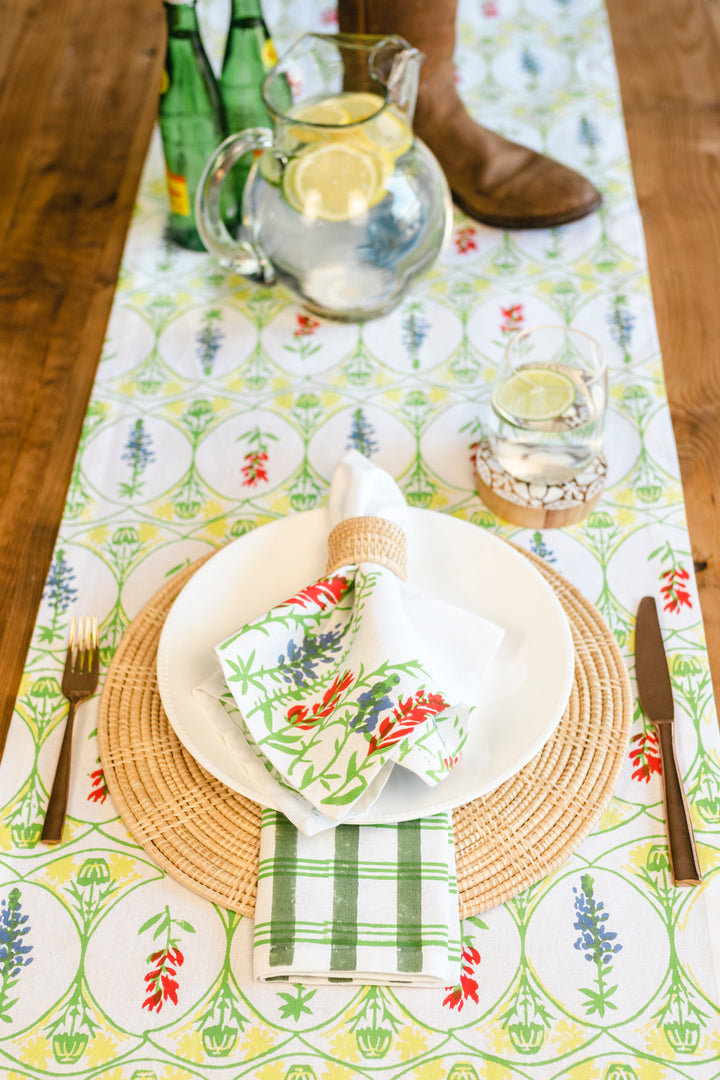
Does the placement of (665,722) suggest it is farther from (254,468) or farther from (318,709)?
(254,468)

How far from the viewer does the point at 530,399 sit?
2.79 ft

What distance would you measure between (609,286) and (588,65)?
463 millimetres

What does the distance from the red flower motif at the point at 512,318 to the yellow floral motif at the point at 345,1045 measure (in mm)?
709

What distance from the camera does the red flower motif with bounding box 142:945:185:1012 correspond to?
24.7 inches

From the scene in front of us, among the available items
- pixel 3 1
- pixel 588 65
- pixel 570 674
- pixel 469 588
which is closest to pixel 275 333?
pixel 469 588

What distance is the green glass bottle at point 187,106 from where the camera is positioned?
1.03 m

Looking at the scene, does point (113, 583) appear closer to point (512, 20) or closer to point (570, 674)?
point (570, 674)

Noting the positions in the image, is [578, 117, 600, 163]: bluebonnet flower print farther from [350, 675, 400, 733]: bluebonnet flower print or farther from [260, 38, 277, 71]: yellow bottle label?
[350, 675, 400, 733]: bluebonnet flower print

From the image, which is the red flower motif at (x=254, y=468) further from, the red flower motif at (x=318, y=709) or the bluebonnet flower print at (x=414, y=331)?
the red flower motif at (x=318, y=709)

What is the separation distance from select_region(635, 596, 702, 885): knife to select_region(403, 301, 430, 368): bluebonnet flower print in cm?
38

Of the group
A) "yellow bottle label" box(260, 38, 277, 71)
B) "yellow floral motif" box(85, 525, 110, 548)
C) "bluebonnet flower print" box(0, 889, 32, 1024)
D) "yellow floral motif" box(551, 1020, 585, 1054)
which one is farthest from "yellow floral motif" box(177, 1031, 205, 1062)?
"yellow bottle label" box(260, 38, 277, 71)

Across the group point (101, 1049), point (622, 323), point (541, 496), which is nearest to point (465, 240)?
point (622, 323)

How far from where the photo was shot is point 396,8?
1124 mm

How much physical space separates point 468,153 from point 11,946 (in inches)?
38.2
